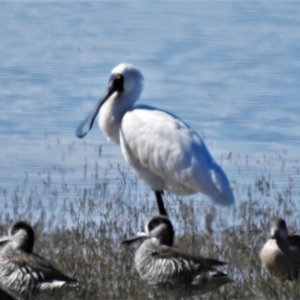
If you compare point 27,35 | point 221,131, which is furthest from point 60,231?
point 27,35

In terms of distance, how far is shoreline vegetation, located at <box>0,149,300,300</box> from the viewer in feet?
26.7

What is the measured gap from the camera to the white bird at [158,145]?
9703 mm

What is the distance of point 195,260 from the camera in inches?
307

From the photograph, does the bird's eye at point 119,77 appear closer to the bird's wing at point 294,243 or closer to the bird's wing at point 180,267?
the bird's wing at point 294,243

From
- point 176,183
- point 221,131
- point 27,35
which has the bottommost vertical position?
point 27,35

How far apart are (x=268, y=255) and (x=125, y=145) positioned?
2.18 m

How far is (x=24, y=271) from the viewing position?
7594mm

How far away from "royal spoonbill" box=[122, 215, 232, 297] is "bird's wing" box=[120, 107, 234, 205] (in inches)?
64.6

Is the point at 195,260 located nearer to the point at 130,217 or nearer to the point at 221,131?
the point at 130,217

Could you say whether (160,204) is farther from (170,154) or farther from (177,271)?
(177,271)

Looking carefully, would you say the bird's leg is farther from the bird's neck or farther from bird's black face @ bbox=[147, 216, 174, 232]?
bird's black face @ bbox=[147, 216, 174, 232]

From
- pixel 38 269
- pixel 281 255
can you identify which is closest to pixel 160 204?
pixel 281 255

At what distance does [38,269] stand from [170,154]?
258 cm

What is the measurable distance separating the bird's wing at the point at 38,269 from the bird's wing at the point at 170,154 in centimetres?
214
